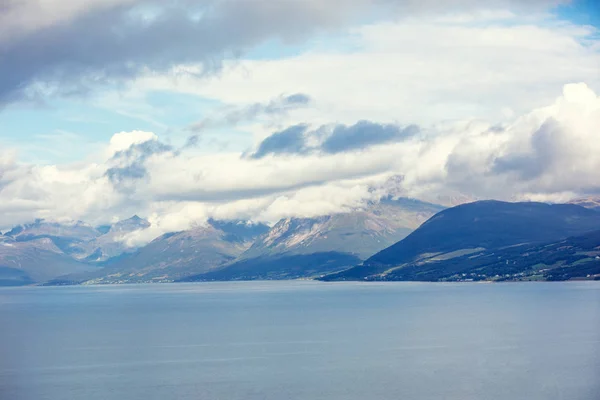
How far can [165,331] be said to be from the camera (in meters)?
197

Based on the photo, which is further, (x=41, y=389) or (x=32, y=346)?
(x=32, y=346)

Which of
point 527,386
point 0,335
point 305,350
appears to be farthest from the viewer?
point 0,335

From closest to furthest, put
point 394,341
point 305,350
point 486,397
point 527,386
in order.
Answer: point 486,397, point 527,386, point 305,350, point 394,341

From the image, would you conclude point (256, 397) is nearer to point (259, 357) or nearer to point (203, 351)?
point (259, 357)

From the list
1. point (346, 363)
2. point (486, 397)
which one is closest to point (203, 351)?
point (346, 363)

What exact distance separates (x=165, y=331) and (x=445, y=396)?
10869 centimetres

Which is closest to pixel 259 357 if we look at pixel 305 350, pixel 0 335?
pixel 305 350

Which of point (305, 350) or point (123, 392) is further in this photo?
point (305, 350)

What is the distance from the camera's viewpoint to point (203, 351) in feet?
497

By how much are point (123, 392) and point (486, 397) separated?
49.5m

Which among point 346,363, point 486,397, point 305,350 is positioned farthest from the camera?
point 305,350

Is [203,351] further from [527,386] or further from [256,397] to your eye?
[527,386]

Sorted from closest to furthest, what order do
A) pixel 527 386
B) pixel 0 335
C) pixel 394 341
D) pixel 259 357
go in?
pixel 527 386 → pixel 259 357 → pixel 394 341 → pixel 0 335

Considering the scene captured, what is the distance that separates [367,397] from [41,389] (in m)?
47.0
